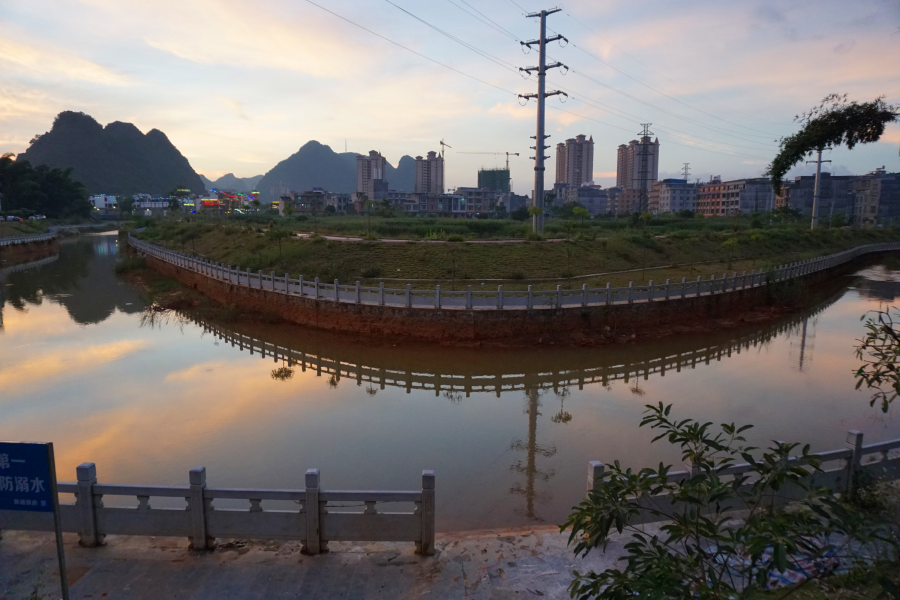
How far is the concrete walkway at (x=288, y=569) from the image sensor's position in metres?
5.60

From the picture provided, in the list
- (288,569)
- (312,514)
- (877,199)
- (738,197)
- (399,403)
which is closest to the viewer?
(288,569)

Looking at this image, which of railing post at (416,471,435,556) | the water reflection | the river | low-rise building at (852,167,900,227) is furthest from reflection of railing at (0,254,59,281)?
low-rise building at (852,167,900,227)

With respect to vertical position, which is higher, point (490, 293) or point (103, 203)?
point (103, 203)

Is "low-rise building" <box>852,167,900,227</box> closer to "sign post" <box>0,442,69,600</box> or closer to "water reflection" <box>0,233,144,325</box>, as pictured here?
"water reflection" <box>0,233,144,325</box>

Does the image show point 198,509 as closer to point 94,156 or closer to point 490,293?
point 490,293

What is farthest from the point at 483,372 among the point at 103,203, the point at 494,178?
the point at 494,178

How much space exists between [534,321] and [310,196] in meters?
107

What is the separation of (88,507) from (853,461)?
30.8 ft

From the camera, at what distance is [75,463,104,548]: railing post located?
6.23 m

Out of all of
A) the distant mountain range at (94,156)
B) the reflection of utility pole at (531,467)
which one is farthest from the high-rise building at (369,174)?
the reflection of utility pole at (531,467)

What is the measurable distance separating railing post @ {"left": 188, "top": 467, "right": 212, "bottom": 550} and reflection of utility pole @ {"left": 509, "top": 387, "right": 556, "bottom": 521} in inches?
185

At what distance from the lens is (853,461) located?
716 centimetres

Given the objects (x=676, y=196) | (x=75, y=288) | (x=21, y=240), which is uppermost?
(x=676, y=196)

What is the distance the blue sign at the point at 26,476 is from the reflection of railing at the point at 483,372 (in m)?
11.1
